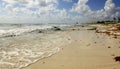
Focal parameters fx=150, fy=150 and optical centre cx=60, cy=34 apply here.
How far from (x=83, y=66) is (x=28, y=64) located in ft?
8.22

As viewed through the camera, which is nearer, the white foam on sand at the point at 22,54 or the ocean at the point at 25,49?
the white foam on sand at the point at 22,54

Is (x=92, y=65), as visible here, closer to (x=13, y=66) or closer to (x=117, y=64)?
(x=117, y=64)

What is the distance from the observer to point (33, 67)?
651 cm

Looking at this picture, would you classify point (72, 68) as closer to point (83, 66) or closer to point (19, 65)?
point (83, 66)

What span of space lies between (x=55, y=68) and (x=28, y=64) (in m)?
1.42

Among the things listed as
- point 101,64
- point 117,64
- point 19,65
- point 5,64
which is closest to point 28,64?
point 19,65

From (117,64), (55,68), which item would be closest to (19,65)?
(55,68)

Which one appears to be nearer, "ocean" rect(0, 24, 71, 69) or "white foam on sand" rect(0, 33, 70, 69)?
"white foam on sand" rect(0, 33, 70, 69)

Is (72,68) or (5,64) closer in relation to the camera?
(72,68)

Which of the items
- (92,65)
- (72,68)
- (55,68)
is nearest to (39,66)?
(55,68)

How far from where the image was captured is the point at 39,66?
261 inches

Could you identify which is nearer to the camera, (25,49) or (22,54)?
(22,54)

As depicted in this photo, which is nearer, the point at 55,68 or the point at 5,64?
the point at 55,68

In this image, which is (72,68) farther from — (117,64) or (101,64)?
(117,64)
